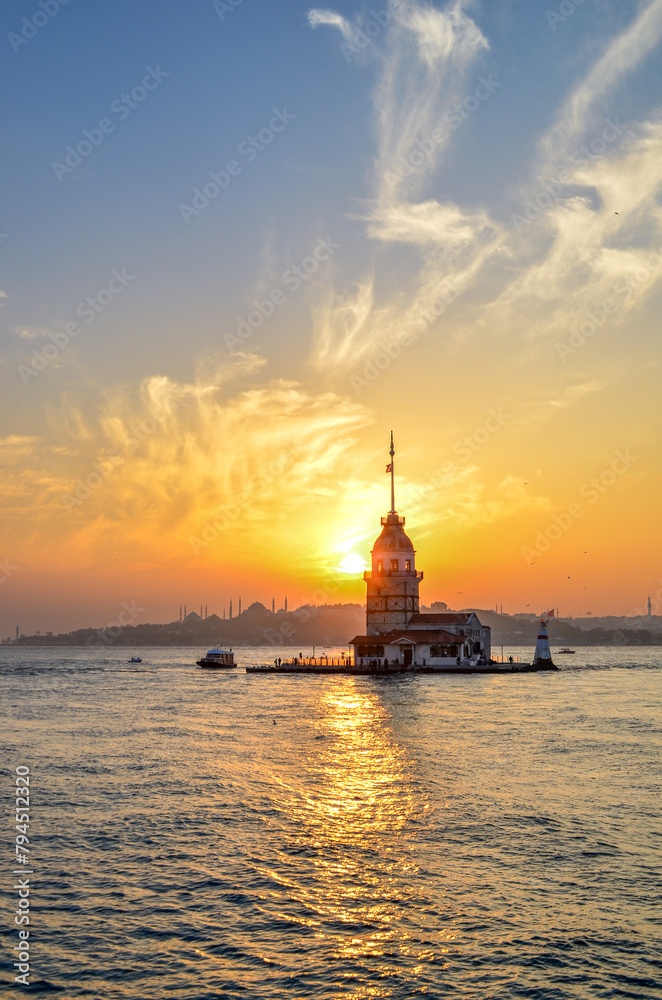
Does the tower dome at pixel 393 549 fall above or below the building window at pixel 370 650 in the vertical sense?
above

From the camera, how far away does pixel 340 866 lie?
2227 centimetres

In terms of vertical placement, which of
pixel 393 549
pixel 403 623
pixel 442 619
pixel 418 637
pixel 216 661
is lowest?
pixel 216 661

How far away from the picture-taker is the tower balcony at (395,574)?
114750mm

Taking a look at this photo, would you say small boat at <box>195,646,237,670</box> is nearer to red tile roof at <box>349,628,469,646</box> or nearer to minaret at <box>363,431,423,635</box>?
minaret at <box>363,431,423,635</box>

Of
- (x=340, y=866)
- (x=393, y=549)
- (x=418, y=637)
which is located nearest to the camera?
(x=340, y=866)

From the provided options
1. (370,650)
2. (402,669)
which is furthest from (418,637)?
(370,650)

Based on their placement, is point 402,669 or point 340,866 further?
point 402,669

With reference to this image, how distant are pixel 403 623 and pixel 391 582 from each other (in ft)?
20.0

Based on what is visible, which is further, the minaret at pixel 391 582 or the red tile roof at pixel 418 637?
the minaret at pixel 391 582

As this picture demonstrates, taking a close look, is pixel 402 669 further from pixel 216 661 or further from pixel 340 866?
pixel 340 866

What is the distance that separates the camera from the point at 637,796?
30.0 metres

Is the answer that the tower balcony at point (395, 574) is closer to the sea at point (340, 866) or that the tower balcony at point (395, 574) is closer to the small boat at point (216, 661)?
the small boat at point (216, 661)

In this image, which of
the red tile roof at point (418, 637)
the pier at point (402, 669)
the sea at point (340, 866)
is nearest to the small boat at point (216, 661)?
the pier at point (402, 669)

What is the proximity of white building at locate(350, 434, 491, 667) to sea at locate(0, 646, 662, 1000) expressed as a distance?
59685 millimetres
